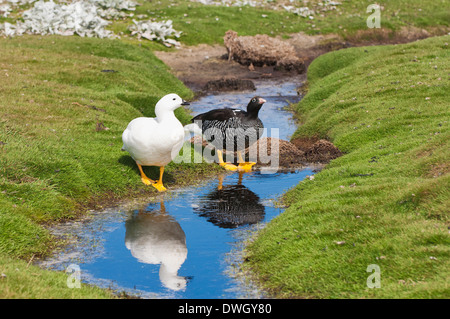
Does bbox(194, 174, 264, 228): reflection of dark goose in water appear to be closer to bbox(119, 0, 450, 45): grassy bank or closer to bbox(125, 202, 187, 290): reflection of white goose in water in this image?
bbox(125, 202, 187, 290): reflection of white goose in water

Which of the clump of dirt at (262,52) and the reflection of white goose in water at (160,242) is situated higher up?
the reflection of white goose in water at (160,242)

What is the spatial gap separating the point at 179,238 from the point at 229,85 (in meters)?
18.3

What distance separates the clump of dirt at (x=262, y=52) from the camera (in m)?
33.8

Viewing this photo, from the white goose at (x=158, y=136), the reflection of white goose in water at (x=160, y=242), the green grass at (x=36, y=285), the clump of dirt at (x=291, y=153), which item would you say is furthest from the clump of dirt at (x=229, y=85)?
the green grass at (x=36, y=285)

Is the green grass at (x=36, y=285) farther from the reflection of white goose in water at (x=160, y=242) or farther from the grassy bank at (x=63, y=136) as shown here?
the reflection of white goose in water at (x=160, y=242)

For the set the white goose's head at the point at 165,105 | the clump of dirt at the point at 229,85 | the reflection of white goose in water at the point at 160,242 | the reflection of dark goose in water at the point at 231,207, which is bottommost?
the clump of dirt at the point at 229,85

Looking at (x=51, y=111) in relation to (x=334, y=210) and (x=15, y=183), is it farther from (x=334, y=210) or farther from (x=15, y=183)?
(x=334, y=210)

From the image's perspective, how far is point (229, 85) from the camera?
29.0 metres

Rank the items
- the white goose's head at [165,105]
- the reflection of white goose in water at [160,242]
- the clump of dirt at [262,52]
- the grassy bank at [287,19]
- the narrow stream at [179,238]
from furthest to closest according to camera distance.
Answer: the grassy bank at [287,19], the clump of dirt at [262,52], the white goose's head at [165,105], the reflection of white goose in water at [160,242], the narrow stream at [179,238]

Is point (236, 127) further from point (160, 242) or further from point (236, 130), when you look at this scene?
point (160, 242)

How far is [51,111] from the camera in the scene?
18.5m

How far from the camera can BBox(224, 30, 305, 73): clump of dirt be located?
33.8 metres

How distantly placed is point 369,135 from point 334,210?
6798 millimetres

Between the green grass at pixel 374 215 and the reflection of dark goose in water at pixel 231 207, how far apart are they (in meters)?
0.88
